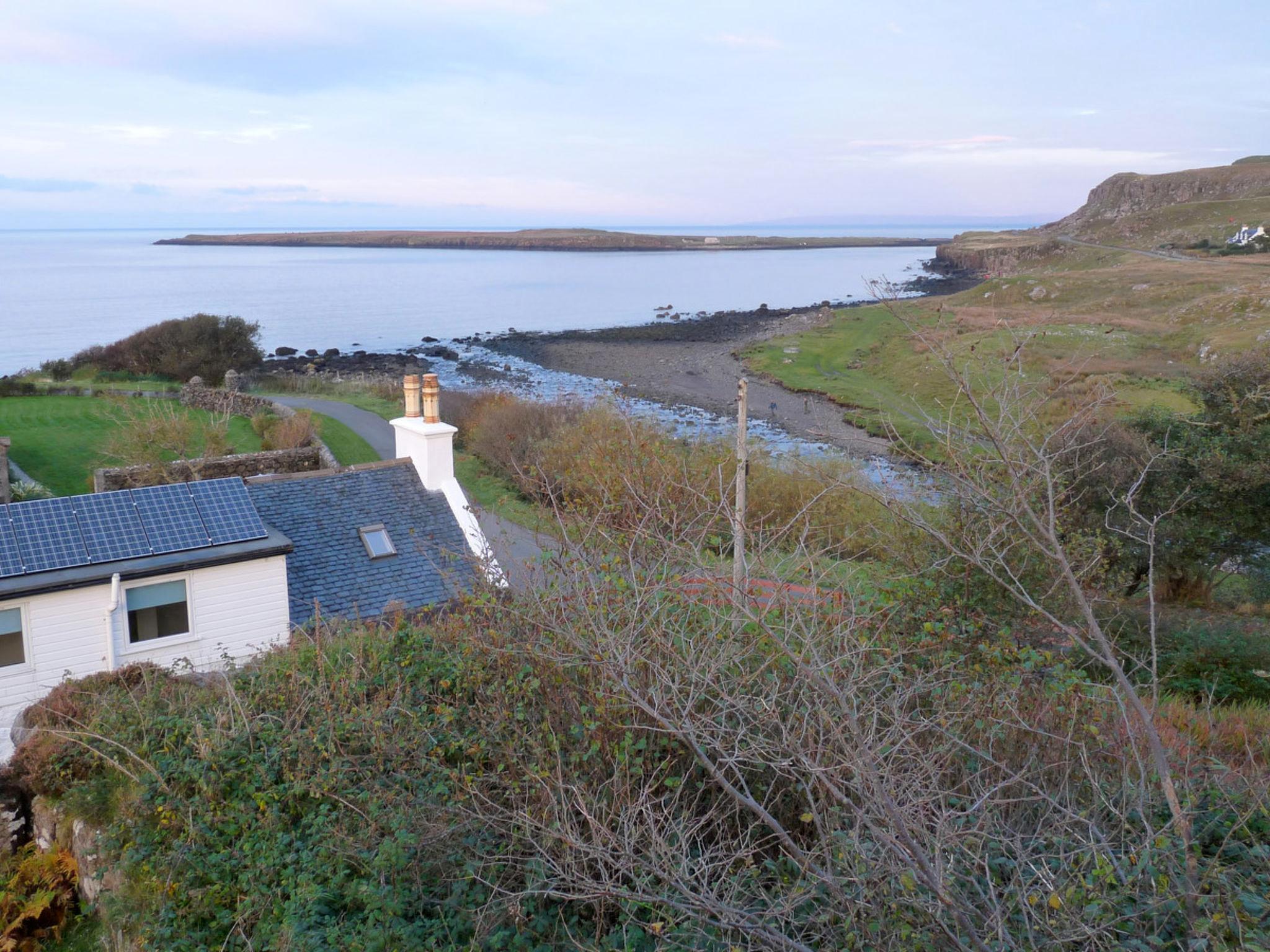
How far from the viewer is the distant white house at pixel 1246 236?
7100 centimetres

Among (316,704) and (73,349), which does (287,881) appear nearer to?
(316,704)

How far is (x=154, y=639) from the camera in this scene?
37.9 ft

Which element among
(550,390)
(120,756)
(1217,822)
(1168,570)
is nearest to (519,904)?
(1217,822)

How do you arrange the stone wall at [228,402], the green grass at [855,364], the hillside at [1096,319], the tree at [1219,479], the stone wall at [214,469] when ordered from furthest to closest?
1. the green grass at [855,364]
2. the stone wall at [228,402]
3. the hillside at [1096,319]
4. the stone wall at [214,469]
5. the tree at [1219,479]

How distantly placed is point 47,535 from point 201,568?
1838 millimetres

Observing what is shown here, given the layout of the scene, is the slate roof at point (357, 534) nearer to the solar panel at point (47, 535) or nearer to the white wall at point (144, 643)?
the white wall at point (144, 643)

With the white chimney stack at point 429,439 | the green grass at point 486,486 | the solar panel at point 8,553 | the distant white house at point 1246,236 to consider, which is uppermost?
the distant white house at point 1246,236

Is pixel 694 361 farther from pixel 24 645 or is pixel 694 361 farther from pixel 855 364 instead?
pixel 24 645

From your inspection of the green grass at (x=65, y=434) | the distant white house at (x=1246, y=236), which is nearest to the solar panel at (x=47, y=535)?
the green grass at (x=65, y=434)

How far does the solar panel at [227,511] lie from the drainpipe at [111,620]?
4.10ft

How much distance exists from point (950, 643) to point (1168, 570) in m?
13.2

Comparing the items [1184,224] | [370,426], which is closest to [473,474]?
[370,426]

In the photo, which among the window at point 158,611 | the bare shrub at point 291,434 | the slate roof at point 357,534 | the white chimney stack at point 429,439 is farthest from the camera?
the bare shrub at point 291,434

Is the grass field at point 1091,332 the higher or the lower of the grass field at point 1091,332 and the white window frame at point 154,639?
the higher
